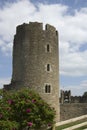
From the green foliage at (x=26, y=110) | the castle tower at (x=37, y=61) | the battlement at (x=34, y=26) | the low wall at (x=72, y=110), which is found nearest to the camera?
the green foliage at (x=26, y=110)

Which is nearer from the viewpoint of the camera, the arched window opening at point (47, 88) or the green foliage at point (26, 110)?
the green foliage at point (26, 110)

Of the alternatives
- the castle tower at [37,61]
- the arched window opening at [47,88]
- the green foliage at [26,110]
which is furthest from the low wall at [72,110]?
the green foliage at [26,110]

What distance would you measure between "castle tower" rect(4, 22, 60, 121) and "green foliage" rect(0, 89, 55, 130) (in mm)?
12430

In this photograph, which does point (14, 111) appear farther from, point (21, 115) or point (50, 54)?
point (50, 54)

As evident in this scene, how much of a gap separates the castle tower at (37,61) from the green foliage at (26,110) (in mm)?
12430

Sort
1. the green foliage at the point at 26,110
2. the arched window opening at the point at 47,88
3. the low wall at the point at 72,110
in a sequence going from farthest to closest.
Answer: the low wall at the point at 72,110 < the arched window opening at the point at 47,88 < the green foliage at the point at 26,110

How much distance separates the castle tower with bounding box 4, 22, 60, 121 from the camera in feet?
136

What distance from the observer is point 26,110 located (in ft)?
90.2

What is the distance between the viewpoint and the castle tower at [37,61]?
1635 inches

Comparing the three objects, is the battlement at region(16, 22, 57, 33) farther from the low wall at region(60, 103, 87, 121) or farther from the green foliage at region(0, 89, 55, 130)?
the green foliage at region(0, 89, 55, 130)

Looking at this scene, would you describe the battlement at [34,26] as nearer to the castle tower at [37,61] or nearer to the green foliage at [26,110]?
the castle tower at [37,61]

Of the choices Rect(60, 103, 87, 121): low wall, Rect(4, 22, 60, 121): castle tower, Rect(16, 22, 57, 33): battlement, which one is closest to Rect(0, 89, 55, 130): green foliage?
Rect(4, 22, 60, 121): castle tower

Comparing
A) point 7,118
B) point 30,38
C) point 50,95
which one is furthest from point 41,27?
point 7,118

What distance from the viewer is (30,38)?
42156mm
